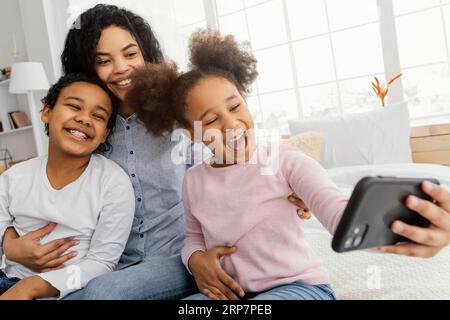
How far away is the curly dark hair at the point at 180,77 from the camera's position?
66 cm

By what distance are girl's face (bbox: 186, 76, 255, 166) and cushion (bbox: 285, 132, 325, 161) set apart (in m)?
0.71

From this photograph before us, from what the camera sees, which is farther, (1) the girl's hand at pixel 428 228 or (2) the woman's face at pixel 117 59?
(2) the woman's face at pixel 117 59

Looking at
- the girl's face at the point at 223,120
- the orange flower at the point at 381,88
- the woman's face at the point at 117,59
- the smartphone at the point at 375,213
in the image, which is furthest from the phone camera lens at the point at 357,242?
the orange flower at the point at 381,88

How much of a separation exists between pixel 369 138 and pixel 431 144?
0.21 meters

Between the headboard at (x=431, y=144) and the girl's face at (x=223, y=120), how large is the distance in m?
0.95

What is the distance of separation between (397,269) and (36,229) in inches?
24.1

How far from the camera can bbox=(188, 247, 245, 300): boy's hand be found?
541 millimetres

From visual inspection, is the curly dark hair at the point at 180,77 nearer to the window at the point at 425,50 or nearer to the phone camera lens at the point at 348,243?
the phone camera lens at the point at 348,243

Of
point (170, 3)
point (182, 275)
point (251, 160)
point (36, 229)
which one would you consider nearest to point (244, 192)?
point (251, 160)

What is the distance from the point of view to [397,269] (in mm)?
647

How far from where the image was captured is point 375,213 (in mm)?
362

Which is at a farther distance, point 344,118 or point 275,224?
point 344,118

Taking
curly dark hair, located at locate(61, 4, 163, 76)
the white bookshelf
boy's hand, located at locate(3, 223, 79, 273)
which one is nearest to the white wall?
the white bookshelf
